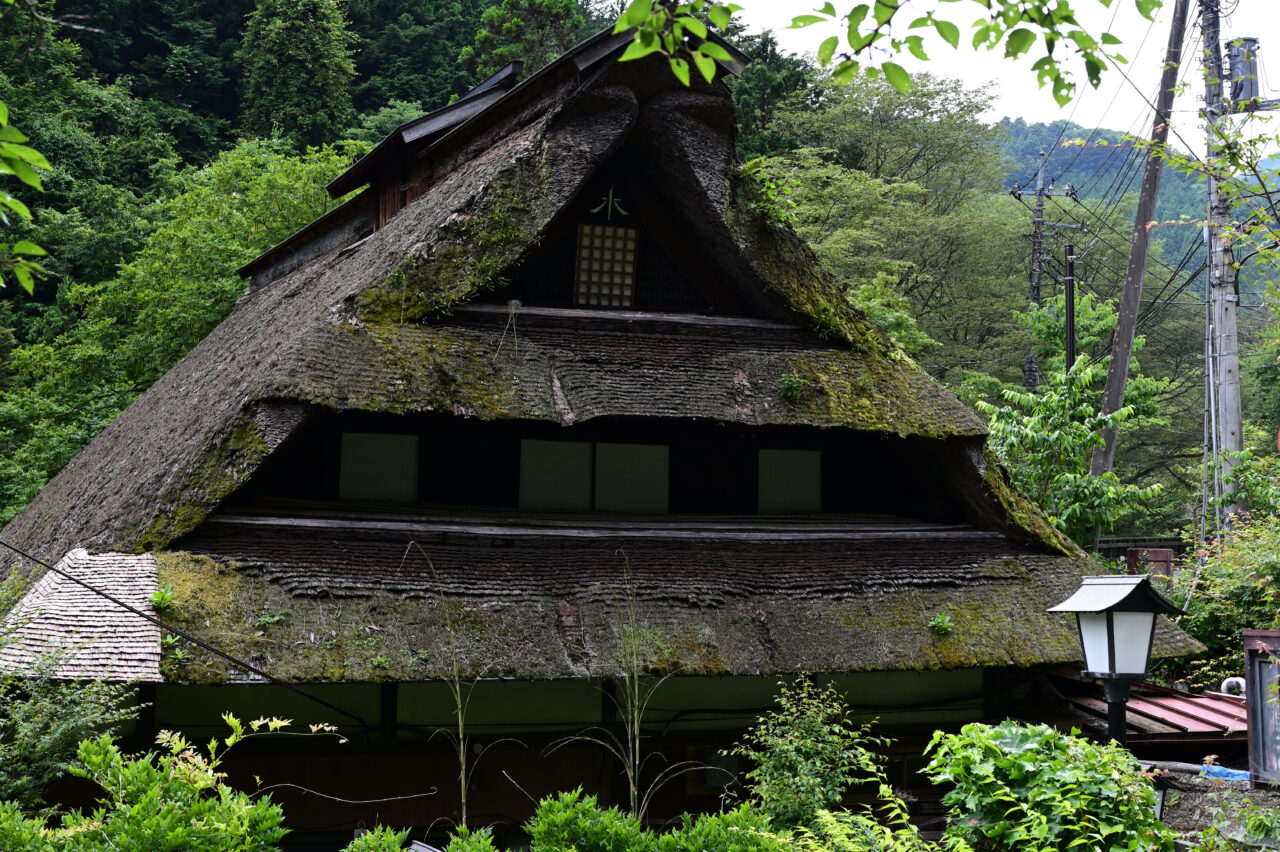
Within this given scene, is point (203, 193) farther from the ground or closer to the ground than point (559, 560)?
farther from the ground

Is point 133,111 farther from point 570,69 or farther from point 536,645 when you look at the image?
point 536,645

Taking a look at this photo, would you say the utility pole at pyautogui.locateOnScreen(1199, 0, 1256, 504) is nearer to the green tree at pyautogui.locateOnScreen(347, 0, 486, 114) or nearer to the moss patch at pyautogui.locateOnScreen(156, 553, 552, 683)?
the moss patch at pyautogui.locateOnScreen(156, 553, 552, 683)

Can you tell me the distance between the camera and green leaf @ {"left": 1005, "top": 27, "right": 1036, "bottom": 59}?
13.4 feet

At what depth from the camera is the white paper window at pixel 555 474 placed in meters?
10.3

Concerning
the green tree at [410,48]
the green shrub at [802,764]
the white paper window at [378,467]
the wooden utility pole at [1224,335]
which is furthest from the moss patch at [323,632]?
the green tree at [410,48]

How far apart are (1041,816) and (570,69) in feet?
27.2

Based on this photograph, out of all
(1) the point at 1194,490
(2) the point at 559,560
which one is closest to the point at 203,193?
(2) the point at 559,560

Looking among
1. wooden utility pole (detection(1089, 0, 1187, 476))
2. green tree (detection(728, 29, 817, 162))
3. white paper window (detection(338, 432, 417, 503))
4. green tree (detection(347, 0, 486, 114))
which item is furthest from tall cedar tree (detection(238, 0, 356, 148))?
white paper window (detection(338, 432, 417, 503))

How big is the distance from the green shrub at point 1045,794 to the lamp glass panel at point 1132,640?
3.07 feet

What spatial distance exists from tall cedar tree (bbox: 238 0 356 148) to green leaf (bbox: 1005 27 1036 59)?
31017mm

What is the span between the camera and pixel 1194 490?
114ft

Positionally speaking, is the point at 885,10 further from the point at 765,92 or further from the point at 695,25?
the point at 765,92

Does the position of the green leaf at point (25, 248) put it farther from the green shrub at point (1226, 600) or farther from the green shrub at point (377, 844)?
the green shrub at point (1226, 600)

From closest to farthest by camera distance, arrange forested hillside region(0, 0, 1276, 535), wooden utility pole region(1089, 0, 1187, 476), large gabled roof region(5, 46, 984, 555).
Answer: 1. large gabled roof region(5, 46, 984, 555)
2. wooden utility pole region(1089, 0, 1187, 476)
3. forested hillside region(0, 0, 1276, 535)
